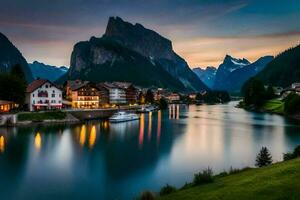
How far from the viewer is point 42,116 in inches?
3659

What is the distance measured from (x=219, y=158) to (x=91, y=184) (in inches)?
828

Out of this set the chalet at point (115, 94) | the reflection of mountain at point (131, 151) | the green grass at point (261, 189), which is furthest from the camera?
the chalet at point (115, 94)

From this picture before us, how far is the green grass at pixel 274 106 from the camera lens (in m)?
134

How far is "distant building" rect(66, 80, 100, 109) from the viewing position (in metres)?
137

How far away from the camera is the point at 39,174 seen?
38.9 m

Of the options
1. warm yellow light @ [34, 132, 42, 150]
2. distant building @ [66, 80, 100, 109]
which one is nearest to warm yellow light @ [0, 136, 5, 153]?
warm yellow light @ [34, 132, 42, 150]

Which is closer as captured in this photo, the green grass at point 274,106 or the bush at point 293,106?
the bush at point 293,106

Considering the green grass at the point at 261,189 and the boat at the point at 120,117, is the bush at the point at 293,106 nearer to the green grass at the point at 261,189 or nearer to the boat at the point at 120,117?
the boat at the point at 120,117

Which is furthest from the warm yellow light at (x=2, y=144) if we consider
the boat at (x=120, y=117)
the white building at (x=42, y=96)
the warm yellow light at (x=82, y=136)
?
the boat at (x=120, y=117)

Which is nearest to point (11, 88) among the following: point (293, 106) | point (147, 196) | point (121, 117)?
point (121, 117)

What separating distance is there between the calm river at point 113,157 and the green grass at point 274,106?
5653 centimetres

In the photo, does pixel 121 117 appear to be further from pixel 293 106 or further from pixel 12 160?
pixel 12 160

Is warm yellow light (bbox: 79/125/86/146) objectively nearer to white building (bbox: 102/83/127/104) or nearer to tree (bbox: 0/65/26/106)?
tree (bbox: 0/65/26/106)

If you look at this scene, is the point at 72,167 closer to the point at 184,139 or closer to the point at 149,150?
the point at 149,150
